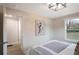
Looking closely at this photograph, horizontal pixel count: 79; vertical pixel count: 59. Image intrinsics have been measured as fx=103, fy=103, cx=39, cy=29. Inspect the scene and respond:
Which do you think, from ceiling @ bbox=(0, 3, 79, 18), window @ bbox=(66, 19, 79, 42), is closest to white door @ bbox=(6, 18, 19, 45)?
ceiling @ bbox=(0, 3, 79, 18)

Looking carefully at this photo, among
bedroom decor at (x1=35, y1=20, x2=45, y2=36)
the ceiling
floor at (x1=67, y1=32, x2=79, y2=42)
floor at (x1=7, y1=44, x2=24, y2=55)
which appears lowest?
floor at (x1=7, y1=44, x2=24, y2=55)

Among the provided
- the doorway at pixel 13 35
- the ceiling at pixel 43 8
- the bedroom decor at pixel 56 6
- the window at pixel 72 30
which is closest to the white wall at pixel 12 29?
the doorway at pixel 13 35

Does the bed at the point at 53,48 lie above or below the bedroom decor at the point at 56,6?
below

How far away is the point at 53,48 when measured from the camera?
1494 millimetres

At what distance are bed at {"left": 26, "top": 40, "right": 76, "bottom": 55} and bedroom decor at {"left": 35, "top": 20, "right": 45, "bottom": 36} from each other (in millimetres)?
189

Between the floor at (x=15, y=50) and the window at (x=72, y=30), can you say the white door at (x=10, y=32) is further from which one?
the window at (x=72, y=30)

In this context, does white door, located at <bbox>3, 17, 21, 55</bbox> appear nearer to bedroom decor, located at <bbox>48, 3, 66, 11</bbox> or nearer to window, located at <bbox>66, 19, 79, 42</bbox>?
bedroom decor, located at <bbox>48, 3, 66, 11</bbox>

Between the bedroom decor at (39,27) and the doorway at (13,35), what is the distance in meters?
0.26

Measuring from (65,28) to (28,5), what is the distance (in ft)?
2.15

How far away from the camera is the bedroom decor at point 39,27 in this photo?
62.6 inches

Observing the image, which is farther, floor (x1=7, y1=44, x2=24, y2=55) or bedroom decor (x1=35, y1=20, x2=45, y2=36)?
bedroom decor (x1=35, y1=20, x2=45, y2=36)

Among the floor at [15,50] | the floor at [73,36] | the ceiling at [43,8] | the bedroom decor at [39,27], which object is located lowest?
the floor at [15,50]

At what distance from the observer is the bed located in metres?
1.47
